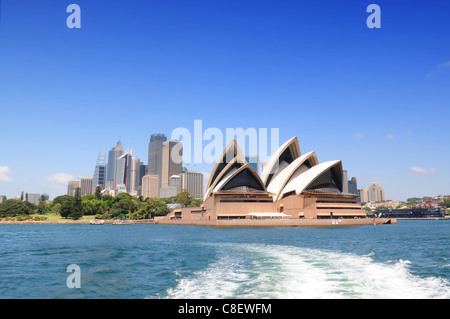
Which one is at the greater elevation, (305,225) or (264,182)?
(264,182)

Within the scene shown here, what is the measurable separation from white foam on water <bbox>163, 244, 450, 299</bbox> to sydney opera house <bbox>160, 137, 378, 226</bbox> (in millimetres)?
55502

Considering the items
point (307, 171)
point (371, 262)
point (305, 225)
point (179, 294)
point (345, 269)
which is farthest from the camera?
point (307, 171)

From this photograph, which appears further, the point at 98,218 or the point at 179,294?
the point at 98,218

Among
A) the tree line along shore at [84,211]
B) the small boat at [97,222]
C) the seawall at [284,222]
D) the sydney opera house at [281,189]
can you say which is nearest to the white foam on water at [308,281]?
the seawall at [284,222]

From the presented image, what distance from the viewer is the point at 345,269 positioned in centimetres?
1416

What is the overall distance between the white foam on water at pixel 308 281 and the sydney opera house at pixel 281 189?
182 feet

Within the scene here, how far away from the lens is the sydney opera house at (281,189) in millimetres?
73125

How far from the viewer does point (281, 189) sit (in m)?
77.8

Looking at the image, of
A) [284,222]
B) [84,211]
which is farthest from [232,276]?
[84,211]

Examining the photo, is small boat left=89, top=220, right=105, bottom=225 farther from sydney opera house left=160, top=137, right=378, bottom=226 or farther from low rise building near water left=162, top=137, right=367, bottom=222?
low rise building near water left=162, top=137, right=367, bottom=222

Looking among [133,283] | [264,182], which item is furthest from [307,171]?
[133,283]
